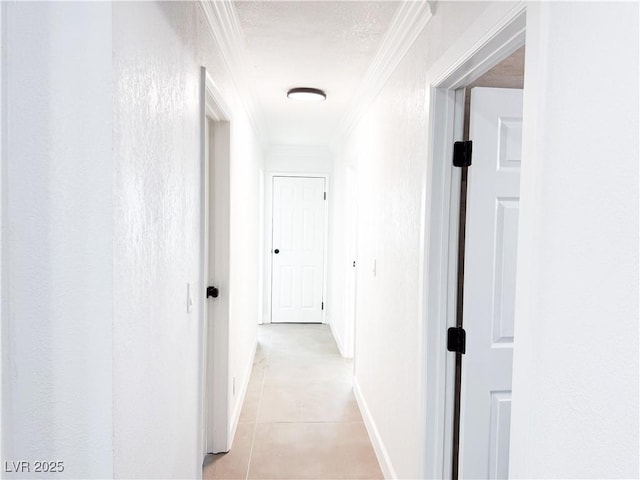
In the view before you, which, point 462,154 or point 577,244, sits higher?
point 462,154

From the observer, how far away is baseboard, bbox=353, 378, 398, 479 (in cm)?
224

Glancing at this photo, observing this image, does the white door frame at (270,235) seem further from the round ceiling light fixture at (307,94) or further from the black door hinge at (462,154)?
the black door hinge at (462,154)

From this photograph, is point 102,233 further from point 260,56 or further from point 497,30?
point 260,56

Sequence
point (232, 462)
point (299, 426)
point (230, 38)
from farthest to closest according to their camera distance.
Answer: point (299, 426) → point (232, 462) → point (230, 38)

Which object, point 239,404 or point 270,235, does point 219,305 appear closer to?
point 239,404

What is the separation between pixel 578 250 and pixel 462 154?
85cm

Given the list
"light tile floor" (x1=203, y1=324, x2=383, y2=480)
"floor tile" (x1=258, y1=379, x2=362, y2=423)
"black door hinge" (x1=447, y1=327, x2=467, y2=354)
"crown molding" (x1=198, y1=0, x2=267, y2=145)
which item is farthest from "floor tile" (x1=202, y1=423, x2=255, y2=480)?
"crown molding" (x1=198, y1=0, x2=267, y2=145)

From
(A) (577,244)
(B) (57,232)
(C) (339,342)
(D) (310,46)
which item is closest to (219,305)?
(D) (310,46)

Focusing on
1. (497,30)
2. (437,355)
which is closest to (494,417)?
(437,355)

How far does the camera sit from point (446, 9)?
1.48 meters

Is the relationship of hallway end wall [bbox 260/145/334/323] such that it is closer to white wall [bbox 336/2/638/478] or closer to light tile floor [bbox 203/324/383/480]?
light tile floor [bbox 203/324/383/480]

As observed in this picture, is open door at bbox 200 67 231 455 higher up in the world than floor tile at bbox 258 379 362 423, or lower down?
higher up

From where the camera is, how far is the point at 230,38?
6.89ft

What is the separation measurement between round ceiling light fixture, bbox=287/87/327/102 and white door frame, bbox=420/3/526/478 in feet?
5.09
